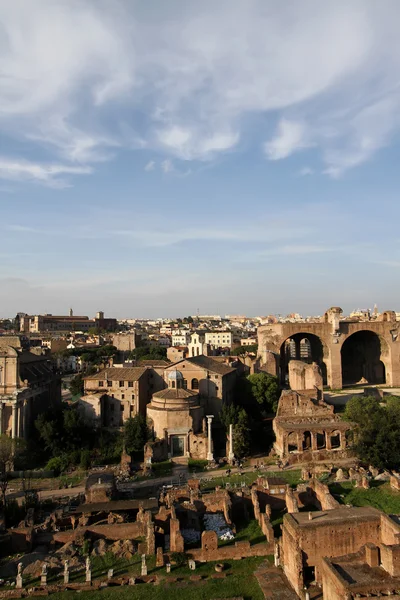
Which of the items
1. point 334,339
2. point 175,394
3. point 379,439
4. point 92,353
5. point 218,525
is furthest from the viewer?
point 92,353

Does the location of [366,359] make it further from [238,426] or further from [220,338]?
[220,338]

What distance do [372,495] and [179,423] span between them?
45.5 ft

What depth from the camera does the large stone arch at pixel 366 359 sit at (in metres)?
47.8

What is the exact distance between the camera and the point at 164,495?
2378cm

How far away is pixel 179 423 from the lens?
3259 cm

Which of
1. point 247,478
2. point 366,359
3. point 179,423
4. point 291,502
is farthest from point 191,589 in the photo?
point 366,359

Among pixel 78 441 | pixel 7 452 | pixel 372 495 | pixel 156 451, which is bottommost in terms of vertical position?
pixel 372 495

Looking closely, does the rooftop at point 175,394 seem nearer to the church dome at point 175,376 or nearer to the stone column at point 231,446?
the church dome at point 175,376

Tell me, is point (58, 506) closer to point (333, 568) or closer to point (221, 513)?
point (221, 513)

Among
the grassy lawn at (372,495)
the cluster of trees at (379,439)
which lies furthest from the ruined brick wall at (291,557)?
the cluster of trees at (379,439)

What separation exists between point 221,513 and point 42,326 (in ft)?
392

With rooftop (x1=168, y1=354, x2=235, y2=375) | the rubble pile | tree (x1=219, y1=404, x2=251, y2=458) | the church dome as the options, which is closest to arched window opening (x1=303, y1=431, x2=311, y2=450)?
tree (x1=219, y1=404, x2=251, y2=458)

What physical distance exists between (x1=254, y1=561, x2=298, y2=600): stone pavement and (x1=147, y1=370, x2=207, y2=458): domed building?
50.4 feet

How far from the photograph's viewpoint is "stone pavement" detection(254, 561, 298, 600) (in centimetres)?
1449
